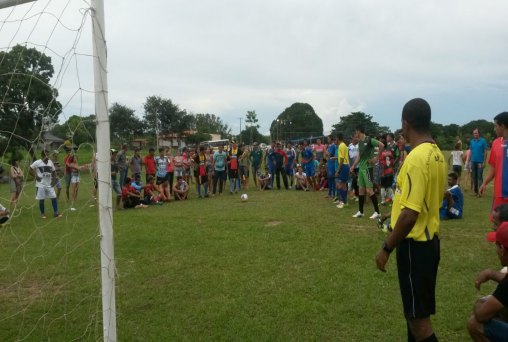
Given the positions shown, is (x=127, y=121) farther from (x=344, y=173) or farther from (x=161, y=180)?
(x=344, y=173)

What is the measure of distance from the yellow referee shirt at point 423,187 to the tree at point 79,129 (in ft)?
7.70

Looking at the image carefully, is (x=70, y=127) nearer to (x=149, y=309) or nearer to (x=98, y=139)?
(x=98, y=139)

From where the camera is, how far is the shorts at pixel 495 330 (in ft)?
9.73

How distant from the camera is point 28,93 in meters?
4.25

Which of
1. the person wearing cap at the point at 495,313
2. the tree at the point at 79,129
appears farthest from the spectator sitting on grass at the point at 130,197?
the person wearing cap at the point at 495,313

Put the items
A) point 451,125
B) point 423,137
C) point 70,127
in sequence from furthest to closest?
point 451,125 < point 70,127 < point 423,137

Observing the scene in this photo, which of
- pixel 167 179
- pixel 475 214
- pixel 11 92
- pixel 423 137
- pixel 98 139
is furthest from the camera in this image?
pixel 167 179

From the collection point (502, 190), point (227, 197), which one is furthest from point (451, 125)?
point (502, 190)

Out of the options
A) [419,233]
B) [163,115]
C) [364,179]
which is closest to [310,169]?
[364,179]

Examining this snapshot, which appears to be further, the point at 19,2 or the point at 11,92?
the point at 11,92

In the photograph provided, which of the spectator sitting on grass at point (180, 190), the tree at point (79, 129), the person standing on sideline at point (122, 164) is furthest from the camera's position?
the spectator sitting on grass at point (180, 190)

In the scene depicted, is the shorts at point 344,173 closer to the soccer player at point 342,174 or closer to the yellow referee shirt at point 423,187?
the soccer player at point 342,174

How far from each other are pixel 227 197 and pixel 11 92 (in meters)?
10.5

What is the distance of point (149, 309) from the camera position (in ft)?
15.0
